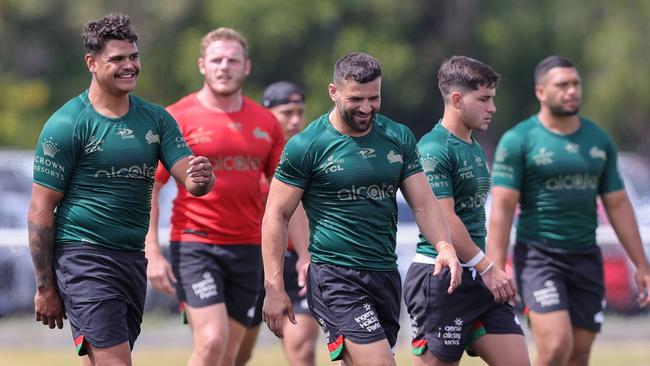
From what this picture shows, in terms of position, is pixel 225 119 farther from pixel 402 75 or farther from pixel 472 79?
pixel 402 75

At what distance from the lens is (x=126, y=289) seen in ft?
25.4

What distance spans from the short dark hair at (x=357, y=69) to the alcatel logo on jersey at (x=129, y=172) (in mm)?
1177

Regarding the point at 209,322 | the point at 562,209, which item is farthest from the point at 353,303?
the point at 562,209

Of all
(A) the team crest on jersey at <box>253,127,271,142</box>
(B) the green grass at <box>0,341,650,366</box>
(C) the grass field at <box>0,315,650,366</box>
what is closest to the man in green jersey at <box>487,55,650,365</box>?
(A) the team crest on jersey at <box>253,127,271,142</box>

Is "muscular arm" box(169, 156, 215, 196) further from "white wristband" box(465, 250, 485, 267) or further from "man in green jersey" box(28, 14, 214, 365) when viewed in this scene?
"white wristband" box(465, 250, 485, 267)

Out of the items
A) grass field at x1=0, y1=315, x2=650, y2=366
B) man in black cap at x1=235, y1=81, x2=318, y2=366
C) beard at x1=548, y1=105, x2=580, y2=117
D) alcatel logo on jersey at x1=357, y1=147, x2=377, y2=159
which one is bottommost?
grass field at x1=0, y1=315, x2=650, y2=366

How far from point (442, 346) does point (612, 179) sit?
231cm

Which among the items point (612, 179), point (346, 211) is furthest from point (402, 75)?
point (346, 211)

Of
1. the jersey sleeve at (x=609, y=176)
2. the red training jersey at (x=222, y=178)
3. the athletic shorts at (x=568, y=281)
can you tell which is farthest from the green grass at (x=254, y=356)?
the red training jersey at (x=222, y=178)

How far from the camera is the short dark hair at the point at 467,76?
8523 mm

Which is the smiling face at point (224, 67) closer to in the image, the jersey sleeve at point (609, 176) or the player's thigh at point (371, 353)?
the jersey sleeve at point (609, 176)

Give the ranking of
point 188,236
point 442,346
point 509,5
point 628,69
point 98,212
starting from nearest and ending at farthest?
point 98,212
point 442,346
point 188,236
point 628,69
point 509,5

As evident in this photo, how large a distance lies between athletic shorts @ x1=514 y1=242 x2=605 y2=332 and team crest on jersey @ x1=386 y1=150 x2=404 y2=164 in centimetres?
243

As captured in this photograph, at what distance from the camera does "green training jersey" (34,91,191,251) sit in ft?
24.7
